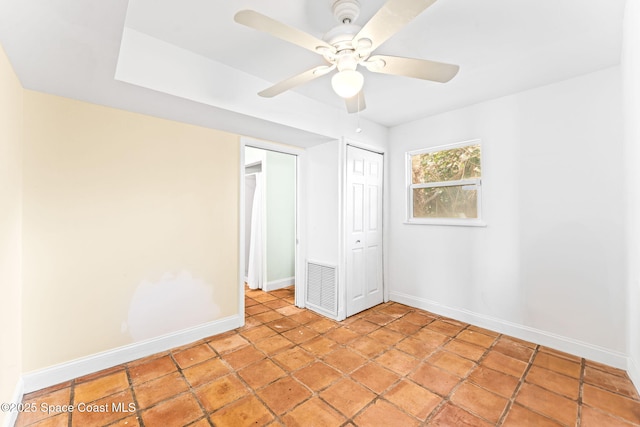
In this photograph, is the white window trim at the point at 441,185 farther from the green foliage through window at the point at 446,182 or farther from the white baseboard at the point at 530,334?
the white baseboard at the point at 530,334

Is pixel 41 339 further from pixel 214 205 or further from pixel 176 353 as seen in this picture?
pixel 214 205

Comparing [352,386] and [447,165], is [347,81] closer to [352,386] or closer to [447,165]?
[352,386]

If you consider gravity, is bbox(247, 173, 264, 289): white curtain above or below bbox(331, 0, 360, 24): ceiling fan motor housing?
below

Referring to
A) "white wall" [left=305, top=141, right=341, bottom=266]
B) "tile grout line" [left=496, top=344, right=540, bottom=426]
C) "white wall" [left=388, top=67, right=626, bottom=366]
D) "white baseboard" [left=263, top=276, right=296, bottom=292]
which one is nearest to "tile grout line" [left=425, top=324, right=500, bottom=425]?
"tile grout line" [left=496, top=344, right=540, bottom=426]

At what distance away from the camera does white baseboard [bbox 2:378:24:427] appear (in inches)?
62.7

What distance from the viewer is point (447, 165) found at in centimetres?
335

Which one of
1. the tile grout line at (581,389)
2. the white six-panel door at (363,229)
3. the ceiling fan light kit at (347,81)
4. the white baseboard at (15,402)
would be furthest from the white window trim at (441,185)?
the white baseboard at (15,402)

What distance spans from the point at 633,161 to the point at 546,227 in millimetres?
868

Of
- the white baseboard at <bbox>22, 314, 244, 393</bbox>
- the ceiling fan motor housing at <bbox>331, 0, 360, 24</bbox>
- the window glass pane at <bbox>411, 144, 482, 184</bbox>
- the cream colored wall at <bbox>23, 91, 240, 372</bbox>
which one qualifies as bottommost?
the white baseboard at <bbox>22, 314, 244, 393</bbox>

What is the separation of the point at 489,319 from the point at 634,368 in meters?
1.06

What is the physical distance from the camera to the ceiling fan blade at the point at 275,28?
1.24 metres

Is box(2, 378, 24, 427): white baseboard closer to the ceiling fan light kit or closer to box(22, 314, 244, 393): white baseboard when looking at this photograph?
box(22, 314, 244, 393): white baseboard

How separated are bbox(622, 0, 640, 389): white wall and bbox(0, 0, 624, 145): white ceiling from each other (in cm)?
15

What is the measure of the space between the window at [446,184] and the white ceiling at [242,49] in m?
0.73
